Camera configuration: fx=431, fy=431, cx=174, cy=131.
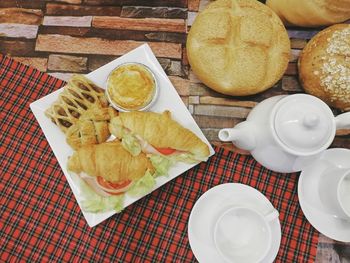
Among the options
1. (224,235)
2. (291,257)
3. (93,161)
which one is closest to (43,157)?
(93,161)

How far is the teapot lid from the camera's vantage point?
0.91 metres

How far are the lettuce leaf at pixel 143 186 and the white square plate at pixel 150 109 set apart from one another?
0.02 meters

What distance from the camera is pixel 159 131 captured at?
3.52 ft

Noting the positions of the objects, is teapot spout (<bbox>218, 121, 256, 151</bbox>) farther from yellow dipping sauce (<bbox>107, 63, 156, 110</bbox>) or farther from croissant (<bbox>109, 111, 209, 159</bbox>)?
yellow dipping sauce (<bbox>107, 63, 156, 110</bbox>)

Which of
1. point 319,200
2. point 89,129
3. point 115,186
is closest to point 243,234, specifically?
point 319,200

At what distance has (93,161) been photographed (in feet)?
3.45

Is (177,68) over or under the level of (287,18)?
under

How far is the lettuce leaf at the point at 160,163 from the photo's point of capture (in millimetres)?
1089

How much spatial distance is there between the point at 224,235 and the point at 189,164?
0.21 metres

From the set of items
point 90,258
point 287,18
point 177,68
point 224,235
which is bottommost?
point 90,258

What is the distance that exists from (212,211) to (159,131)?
0.79 feet

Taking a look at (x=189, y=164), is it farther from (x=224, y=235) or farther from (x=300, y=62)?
(x=300, y=62)

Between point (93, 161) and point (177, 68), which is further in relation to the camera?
point (177, 68)

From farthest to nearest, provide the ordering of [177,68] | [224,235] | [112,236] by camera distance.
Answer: [177,68] < [112,236] < [224,235]
